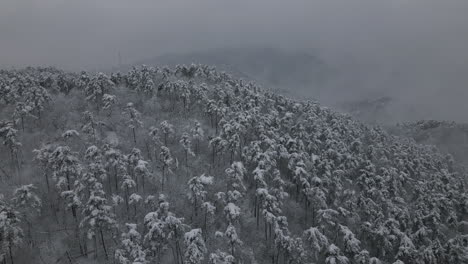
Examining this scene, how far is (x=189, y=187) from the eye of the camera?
149ft

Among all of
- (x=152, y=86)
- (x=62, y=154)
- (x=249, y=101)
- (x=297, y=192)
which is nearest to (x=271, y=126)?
(x=249, y=101)

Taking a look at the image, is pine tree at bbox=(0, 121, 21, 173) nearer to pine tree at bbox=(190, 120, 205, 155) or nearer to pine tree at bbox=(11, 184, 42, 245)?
pine tree at bbox=(11, 184, 42, 245)

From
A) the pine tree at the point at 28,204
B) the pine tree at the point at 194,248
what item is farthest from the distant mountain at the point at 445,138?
the pine tree at the point at 28,204

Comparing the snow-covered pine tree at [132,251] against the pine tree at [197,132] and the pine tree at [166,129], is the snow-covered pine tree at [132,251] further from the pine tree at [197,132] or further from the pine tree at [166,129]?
the pine tree at [197,132]

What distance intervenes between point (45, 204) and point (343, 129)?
220 feet

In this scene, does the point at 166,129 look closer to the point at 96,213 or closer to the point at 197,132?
the point at 197,132

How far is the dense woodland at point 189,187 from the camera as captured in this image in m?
38.4

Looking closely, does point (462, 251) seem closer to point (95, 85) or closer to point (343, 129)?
point (343, 129)

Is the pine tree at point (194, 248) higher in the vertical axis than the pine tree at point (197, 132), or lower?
lower

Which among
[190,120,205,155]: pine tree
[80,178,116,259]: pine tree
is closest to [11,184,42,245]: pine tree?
[80,178,116,259]: pine tree

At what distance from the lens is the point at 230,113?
2566 inches

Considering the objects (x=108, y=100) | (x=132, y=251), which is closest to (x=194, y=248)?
(x=132, y=251)

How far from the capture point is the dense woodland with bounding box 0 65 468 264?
3838cm

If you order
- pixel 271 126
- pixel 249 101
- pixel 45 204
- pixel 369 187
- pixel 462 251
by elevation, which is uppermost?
pixel 249 101
